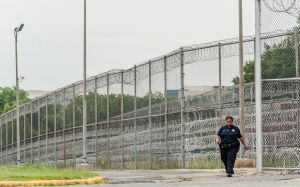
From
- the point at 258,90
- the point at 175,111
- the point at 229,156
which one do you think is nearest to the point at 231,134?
the point at 229,156

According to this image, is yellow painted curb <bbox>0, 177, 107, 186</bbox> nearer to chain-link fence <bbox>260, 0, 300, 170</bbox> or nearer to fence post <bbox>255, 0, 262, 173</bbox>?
fence post <bbox>255, 0, 262, 173</bbox>

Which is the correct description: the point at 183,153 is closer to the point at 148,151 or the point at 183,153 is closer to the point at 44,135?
the point at 148,151

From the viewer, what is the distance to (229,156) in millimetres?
18719

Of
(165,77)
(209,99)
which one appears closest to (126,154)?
(165,77)

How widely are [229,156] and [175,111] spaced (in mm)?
9209

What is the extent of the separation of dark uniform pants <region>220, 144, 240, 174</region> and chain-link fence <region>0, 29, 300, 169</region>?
41.0 inches

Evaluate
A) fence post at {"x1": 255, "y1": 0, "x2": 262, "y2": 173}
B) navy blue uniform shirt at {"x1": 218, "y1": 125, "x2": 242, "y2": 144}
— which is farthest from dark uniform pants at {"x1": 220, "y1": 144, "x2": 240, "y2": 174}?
fence post at {"x1": 255, "y1": 0, "x2": 262, "y2": 173}

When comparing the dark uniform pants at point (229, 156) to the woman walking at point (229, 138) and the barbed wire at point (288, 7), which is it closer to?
the woman walking at point (229, 138)

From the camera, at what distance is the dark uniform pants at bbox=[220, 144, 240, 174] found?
1848cm

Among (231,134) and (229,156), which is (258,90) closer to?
(231,134)

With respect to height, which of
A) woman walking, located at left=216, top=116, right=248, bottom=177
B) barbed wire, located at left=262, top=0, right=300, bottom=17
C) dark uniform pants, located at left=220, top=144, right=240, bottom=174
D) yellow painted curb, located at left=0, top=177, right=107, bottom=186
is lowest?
yellow painted curb, located at left=0, top=177, right=107, bottom=186

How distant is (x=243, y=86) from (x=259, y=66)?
4023 mm

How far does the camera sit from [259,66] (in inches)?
749

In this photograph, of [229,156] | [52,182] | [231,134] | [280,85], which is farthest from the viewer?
[280,85]
